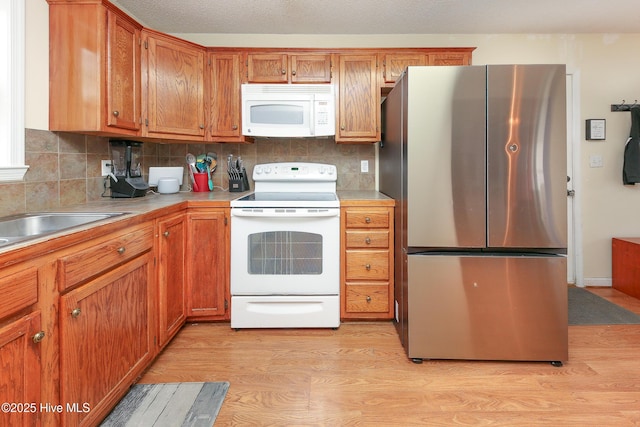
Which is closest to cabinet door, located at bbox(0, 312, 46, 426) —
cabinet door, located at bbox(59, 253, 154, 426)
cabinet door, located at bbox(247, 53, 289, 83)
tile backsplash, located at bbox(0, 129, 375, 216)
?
cabinet door, located at bbox(59, 253, 154, 426)

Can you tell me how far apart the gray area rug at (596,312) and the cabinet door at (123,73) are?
3.18 metres

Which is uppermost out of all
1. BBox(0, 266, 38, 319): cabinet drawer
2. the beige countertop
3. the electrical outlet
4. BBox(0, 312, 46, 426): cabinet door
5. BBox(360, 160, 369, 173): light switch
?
BBox(360, 160, 369, 173): light switch

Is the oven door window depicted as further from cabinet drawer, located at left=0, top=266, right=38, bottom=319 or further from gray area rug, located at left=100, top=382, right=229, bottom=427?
cabinet drawer, located at left=0, top=266, right=38, bottom=319

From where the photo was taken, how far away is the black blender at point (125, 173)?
244 centimetres

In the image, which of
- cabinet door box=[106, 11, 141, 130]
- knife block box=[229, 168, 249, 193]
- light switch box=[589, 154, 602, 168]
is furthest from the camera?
light switch box=[589, 154, 602, 168]

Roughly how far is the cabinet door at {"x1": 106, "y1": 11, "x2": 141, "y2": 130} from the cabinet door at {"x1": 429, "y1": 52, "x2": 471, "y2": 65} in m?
2.08

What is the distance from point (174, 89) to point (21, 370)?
2.04 m

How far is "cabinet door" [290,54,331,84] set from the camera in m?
2.86

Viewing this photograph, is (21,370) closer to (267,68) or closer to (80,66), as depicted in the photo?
(80,66)

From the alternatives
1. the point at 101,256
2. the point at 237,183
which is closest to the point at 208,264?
the point at 237,183

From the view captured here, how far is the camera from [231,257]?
2.48 m

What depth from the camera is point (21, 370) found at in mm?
1055

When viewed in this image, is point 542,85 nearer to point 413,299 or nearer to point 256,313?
point 413,299

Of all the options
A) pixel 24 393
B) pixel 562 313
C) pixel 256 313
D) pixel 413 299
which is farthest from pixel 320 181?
pixel 24 393
